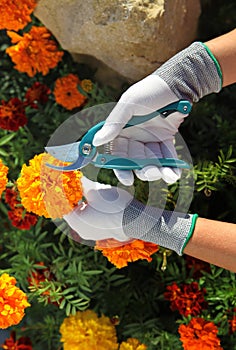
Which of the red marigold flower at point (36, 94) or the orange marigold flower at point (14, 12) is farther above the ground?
the orange marigold flower at point (14, 12)

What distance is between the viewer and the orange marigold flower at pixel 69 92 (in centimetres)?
160

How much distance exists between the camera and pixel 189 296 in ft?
4.62

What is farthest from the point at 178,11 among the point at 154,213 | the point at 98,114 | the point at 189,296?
the point at 189,296

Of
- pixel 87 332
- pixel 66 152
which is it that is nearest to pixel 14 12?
pixel 66 152

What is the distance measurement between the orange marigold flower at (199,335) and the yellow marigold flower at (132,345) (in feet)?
0.44

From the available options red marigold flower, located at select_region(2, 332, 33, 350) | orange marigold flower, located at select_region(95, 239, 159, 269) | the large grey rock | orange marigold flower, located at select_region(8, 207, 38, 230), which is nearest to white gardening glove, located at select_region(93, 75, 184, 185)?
orange marigold flower, located at select_region(95, 239, 159, 269)

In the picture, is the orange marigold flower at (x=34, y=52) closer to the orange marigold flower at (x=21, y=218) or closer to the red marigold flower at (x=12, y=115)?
the red marigold flower at (x=12, y=115)

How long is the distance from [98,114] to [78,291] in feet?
1.44

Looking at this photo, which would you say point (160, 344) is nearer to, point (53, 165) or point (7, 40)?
point (53, 165)

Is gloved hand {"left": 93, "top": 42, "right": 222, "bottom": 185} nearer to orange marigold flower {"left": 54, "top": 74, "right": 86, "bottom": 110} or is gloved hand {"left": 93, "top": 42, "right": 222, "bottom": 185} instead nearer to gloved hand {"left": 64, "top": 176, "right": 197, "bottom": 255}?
gloved hand {"left": 64, "top": 176, "right": 197, "bottom": 255}

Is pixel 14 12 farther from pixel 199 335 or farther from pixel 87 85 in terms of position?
pixel 199 335

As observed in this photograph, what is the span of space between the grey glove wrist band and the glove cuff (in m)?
0.26

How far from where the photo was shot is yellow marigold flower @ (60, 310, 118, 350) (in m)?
1.40

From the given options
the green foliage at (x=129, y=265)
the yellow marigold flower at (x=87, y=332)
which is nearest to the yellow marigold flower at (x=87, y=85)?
the green foliage at (x=129, y=265)
